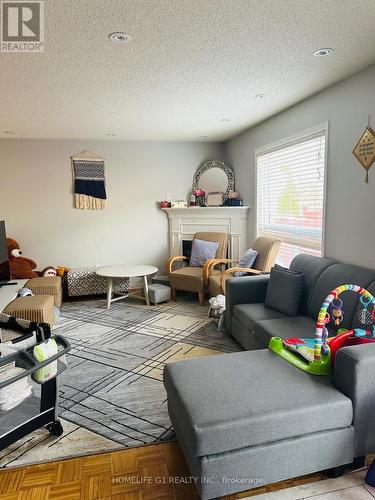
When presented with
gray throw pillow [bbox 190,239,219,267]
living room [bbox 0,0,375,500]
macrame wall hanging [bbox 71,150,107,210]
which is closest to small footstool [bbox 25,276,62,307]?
living room [bbox 0,0,375,500]

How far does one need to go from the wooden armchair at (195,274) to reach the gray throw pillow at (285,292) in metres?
1.57

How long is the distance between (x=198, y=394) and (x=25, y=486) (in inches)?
38.7

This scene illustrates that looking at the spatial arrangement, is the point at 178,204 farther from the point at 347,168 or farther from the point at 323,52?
the point at 323,52

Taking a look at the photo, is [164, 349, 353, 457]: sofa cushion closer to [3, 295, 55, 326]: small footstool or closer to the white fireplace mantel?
[3, 295, 55, 326]: small footstool

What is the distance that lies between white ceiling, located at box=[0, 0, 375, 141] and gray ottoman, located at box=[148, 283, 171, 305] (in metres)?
2.23

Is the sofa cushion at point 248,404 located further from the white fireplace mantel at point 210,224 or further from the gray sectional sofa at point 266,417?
the white fireplace mantel at point 210,224

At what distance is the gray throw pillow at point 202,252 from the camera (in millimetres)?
5066

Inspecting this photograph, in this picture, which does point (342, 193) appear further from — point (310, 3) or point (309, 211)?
point (310, 3)

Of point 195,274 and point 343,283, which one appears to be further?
point 195,274

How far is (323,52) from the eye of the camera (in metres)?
2.33

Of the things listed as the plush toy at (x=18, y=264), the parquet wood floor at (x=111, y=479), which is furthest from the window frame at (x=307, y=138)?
the plush toy at (x=18, y=264)

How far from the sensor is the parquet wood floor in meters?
1.67

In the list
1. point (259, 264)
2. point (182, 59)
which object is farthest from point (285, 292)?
point (182, 59)

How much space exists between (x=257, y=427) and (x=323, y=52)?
235cm
